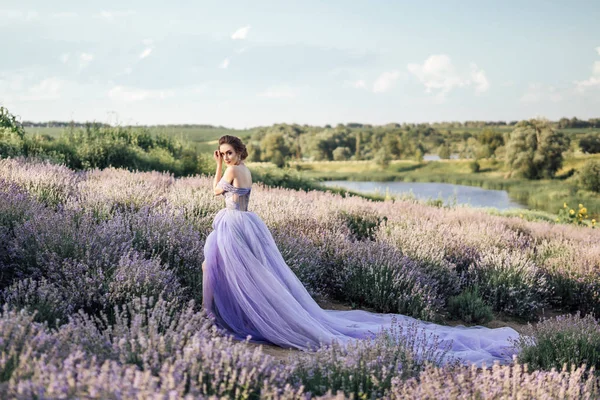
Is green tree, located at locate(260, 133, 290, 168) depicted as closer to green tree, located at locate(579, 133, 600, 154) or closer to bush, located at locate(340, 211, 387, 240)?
green tree, located at locate(579, 133, 600, 154)

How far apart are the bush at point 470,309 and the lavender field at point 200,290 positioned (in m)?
0.15

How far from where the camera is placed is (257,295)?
4301 mm

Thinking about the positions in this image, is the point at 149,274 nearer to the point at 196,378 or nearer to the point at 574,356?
the point at 196,378

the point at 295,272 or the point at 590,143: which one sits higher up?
the point at 590,143

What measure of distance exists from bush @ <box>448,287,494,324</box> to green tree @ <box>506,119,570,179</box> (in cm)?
2028

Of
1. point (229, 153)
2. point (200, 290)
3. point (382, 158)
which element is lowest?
point (200, 290)

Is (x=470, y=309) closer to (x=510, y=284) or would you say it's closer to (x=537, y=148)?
(x=510, y=284)

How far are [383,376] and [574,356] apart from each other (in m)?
2.04

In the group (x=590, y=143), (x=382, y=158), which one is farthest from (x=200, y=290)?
(x=382, y=158)

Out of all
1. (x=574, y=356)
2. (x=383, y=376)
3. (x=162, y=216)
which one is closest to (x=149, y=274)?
(x=162, y=216)

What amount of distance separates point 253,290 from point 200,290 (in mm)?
744

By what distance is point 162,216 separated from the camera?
5.59 m

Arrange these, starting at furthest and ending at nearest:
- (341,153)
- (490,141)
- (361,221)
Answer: (341,153)
(490,141)
(361,221)

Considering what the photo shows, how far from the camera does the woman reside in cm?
430
